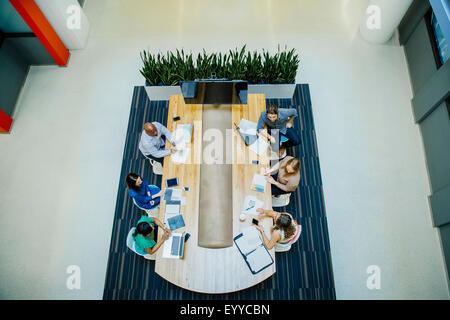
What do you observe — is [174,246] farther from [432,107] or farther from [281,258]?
[432,107]

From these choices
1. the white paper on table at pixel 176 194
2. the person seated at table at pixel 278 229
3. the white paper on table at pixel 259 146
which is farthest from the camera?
the white paper on table at pixel 259 146

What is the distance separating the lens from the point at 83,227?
3730mm

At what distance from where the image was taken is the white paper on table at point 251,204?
2.89 meters

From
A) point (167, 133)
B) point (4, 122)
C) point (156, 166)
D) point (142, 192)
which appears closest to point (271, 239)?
point (142, 192)

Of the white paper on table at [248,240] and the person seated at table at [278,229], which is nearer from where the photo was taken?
the person seated at table at [278,229]

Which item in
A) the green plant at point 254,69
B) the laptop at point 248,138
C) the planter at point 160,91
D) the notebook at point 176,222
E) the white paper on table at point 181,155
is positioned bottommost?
the notebook at point 176,222

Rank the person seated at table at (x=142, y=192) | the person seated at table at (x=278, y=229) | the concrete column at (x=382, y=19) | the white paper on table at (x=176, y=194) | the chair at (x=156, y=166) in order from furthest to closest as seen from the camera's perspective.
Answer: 1. the concrete column at (x=382, y=19)
2. the chair at (x=156, y=166)
3. the white paper on table at (x=176, y=194)
4. the person seated at table at (x=142, y=192)
5. the person seated at table at (x=278, y=229)

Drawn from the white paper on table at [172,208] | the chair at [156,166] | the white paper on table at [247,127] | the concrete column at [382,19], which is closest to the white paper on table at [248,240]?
the white paper on table at [172,208]

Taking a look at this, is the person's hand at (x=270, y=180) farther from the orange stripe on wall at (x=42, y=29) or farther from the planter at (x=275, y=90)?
the orange stripe on wall at (x=42, y=29)

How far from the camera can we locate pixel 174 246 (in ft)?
9.00

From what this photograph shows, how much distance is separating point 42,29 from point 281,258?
484cm

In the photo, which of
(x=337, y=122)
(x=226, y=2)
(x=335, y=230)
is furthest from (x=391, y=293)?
(x=226, y=2)

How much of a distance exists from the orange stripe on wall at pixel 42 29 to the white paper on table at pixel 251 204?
13.3ft
